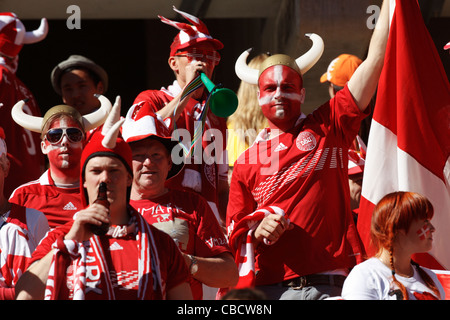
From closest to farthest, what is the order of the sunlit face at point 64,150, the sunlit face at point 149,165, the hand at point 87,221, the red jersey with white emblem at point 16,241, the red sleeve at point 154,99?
the hand at point 87,221 < the red jersey with white emblem at point 16,241 < the sunlit face at point 149,165 < the sunlit face at point 64,150 < the red sleeve at point 154,99

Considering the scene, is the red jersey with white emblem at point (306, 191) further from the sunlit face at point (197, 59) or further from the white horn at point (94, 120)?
the white horn at point (94, 120)

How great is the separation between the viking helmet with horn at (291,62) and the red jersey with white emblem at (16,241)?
1691mm

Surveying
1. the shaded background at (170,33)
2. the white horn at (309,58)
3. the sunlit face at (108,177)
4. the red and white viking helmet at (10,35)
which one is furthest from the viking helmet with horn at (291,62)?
the shaded background at (170,33)

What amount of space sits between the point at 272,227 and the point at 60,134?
165cm

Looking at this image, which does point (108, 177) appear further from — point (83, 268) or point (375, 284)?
point (375, 284)

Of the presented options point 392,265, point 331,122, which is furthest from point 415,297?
point 331,122

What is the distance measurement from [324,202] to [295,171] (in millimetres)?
249

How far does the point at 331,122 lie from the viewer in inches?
202

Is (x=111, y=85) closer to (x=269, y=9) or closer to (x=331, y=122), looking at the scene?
(x=269, y=9)

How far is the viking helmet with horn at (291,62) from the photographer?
5.31 m

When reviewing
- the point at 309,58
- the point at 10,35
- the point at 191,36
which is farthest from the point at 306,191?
the point at 10,35

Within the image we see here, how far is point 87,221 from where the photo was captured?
380cm

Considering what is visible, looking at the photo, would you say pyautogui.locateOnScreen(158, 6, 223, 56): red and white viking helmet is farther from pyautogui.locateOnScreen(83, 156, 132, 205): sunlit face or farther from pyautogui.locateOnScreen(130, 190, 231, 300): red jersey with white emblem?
pyautogui.locateOnScreen(83, 156, 132, 205): sunlit face

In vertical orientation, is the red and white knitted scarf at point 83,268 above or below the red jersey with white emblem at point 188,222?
below
